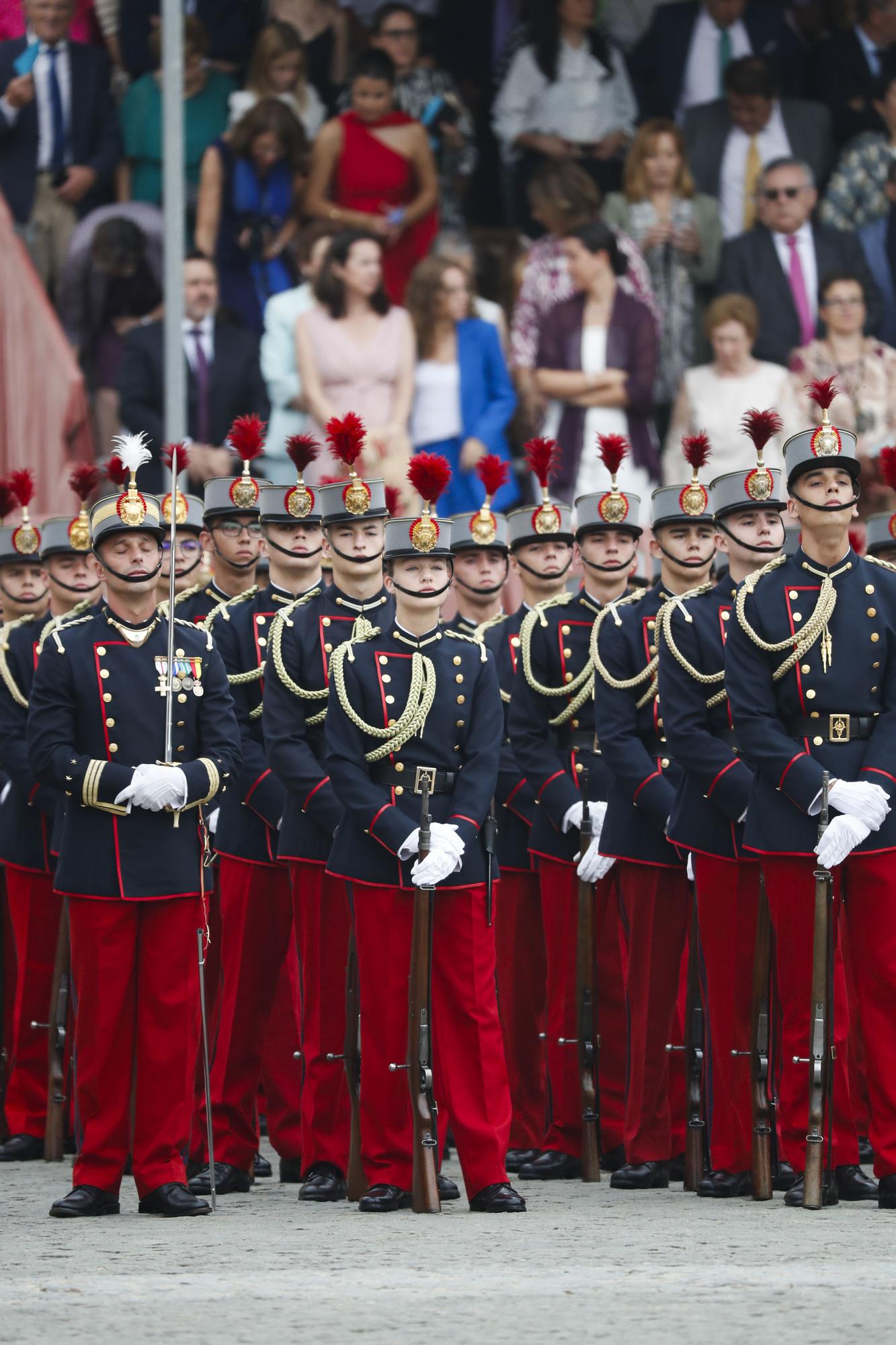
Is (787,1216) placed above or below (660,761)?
below

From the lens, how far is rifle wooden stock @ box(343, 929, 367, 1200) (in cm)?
816

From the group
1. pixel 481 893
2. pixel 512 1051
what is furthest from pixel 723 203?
pixel 481 893

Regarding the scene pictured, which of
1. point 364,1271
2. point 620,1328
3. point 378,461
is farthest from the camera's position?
point 378,461

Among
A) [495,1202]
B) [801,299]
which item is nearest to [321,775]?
[495,1202]

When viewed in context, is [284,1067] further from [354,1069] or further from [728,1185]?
[728,1185]

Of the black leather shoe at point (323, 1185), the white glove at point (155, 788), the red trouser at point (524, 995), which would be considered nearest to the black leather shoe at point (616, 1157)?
the red trouser at point (524, 995)

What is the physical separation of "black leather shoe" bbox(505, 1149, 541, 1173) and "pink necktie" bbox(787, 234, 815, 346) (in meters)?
6.68

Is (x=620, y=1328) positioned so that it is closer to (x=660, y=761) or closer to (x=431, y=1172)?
(x=431, y=1172)

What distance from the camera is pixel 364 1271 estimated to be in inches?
264

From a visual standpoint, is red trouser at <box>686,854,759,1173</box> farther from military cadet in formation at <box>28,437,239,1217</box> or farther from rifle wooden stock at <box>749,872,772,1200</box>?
military cadet in formation at <box>28,437,239,1217</box>

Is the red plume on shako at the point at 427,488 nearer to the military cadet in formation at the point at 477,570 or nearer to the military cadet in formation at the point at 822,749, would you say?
the military cadet in formation at the point at 822,749

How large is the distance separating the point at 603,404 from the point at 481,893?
288 inches

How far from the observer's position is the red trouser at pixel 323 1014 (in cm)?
861

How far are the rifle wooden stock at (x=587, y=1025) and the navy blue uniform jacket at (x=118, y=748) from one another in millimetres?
1562
